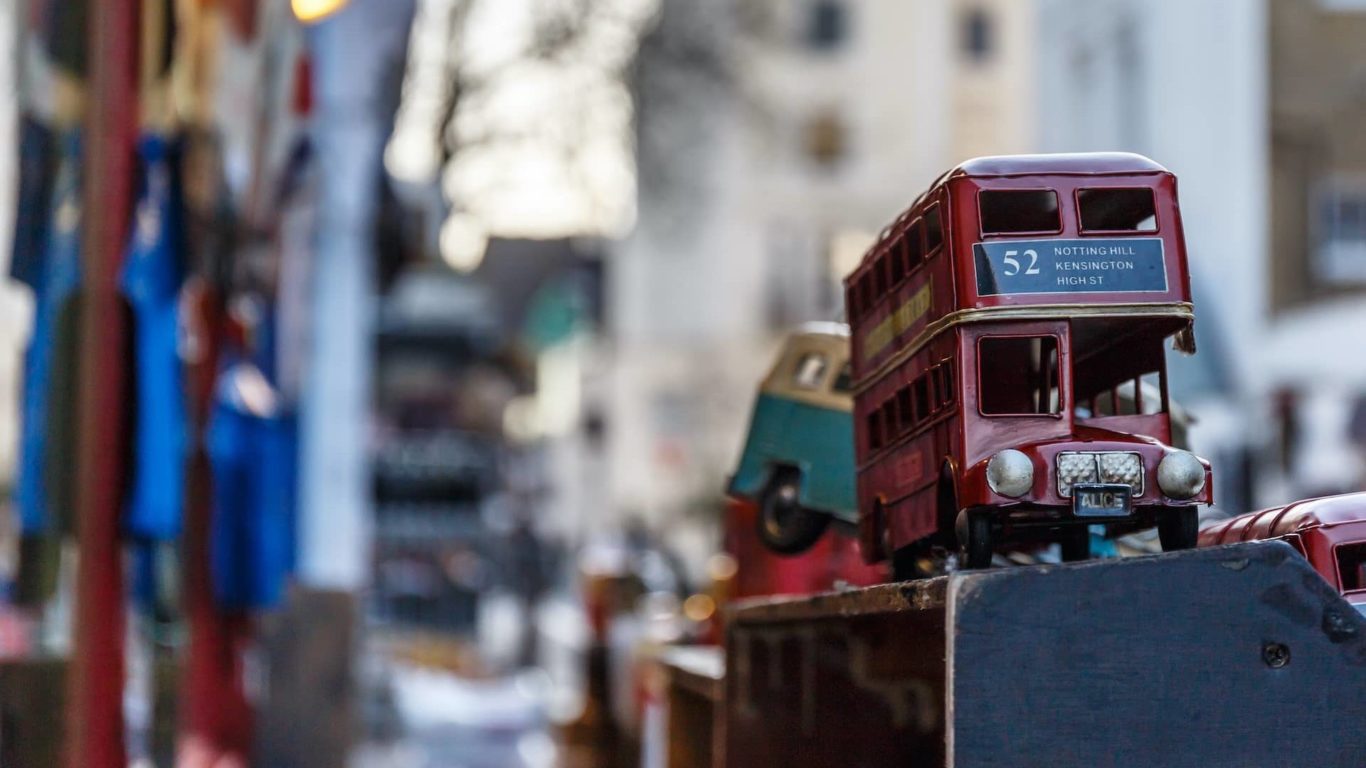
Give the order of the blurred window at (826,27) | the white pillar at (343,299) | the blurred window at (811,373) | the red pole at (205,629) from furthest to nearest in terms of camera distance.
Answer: the blurred window at (826,27) < the white pillar at (343,299) < the red pole at (205,629) < the blurred window at (811,373)

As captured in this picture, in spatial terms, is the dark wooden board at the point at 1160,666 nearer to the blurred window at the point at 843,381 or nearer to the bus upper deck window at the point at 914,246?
the bus upper deck window at the point at 914,246

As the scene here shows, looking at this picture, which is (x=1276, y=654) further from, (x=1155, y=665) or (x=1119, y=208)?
(x=1119, y=208)

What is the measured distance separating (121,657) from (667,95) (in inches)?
570

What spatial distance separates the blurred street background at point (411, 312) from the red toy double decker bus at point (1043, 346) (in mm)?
811

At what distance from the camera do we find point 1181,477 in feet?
9.12

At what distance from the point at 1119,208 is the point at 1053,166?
0.41 ft

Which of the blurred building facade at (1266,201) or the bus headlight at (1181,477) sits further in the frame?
the blurred building facade at (1266,201)

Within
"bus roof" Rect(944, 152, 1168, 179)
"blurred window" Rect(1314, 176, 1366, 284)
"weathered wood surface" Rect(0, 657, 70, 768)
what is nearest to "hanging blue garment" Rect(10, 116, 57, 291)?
"weathered wood surface" Rect(0, 657, 70, 768)

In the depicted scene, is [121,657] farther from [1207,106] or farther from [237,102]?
[1207,106]

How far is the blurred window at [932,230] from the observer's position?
112 inches

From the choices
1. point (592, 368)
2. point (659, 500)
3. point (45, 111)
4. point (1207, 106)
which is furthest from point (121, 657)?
point (592, 368)

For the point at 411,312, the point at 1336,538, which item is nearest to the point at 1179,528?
the point at 1336,538

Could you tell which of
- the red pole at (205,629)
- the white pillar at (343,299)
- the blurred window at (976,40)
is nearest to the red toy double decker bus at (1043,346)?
the red pole at (205,629)

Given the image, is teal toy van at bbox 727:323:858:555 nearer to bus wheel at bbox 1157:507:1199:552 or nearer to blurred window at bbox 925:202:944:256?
blurred window at bbox 925:202:944:256
